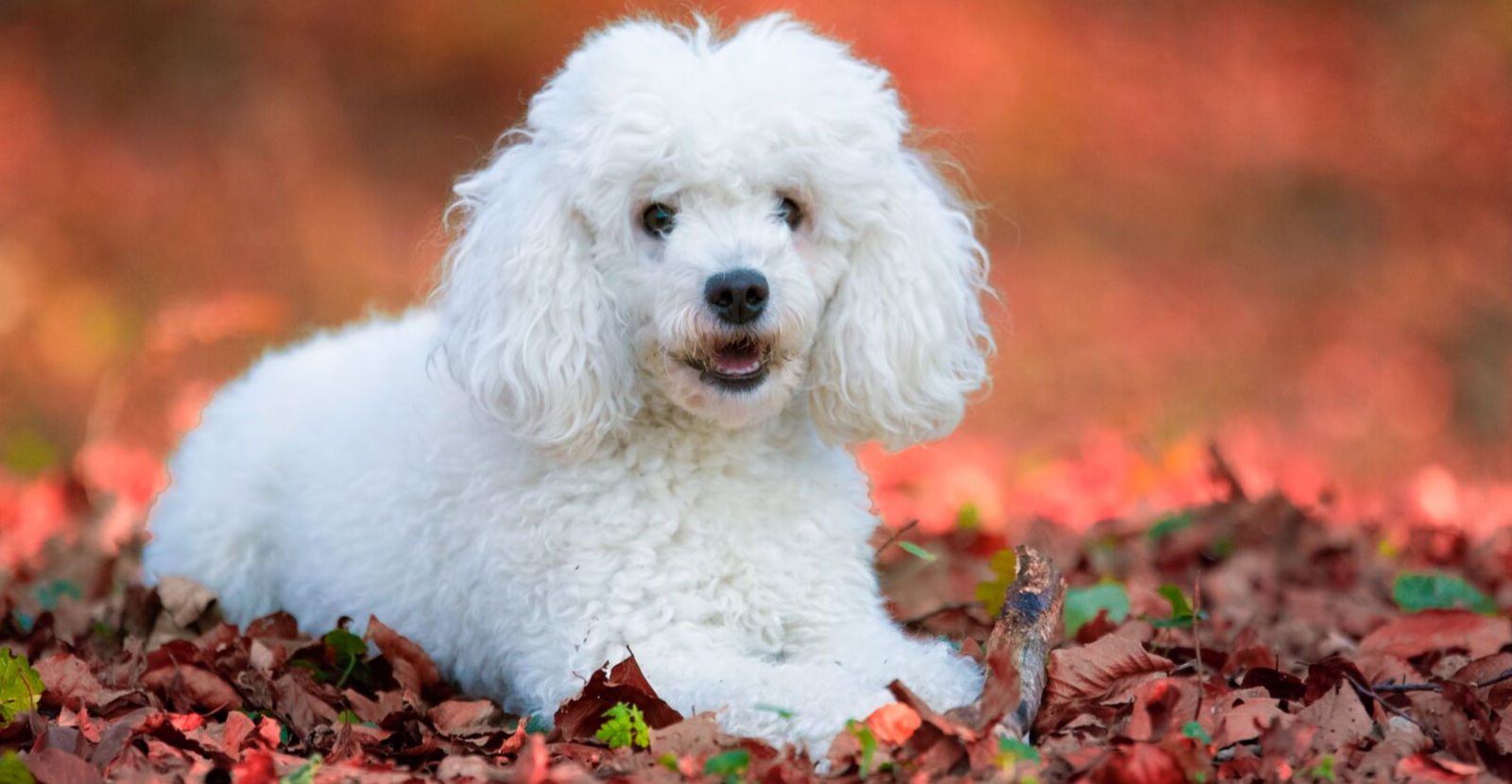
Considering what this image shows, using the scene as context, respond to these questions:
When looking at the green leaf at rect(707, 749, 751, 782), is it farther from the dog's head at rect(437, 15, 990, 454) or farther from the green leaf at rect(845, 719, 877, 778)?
the dog's head at rect(437, 15, 990, 454)

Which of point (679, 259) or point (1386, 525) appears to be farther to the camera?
point (1386, 525)

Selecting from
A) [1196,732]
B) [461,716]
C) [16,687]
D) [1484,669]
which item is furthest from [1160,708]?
[16,687]

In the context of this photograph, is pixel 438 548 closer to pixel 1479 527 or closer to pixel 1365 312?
pixel 1479 527

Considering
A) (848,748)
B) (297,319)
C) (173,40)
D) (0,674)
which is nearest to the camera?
(848,748)

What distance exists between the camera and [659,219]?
3.14m

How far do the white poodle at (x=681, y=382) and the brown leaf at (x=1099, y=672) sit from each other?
185 millimetres

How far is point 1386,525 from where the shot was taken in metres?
5.54

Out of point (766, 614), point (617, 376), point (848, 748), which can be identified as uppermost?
point (617, 376)

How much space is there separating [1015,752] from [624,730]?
28.0 inches

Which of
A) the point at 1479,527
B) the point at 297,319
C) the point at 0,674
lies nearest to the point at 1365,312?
the point at 1479,527

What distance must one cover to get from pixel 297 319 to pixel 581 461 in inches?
251

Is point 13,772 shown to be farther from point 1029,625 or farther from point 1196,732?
point 1196,732

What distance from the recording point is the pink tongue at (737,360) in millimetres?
3051

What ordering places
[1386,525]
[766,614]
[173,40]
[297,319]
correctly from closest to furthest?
[766,614] < [1386,525] < [297,319] < [173,40]
